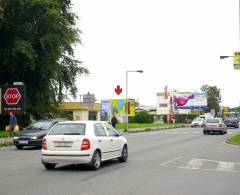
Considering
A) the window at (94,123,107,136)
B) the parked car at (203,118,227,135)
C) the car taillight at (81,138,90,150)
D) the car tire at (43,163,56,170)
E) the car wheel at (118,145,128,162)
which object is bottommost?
the car tire at (43,163,56,170)

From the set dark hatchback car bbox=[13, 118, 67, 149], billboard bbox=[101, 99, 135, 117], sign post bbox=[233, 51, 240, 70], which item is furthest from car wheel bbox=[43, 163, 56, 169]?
billboard bbox=[101, 99, 135, 117]

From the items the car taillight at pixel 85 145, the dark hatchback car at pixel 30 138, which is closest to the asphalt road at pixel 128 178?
the car taillight at pixel 85 145

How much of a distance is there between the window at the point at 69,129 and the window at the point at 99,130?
46 centimetres

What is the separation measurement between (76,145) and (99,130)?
1363mm

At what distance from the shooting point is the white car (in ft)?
50.6

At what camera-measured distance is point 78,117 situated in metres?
86.6

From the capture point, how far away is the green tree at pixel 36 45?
43.5 meters

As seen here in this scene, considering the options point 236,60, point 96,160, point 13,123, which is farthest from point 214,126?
point 96,160

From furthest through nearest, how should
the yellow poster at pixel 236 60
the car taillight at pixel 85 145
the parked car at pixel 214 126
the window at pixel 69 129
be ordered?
the parked car at pixel 214 126
the yellow poster at pixel 236 60
the window at pixel 69 129
the car taillight at pixel 85 145

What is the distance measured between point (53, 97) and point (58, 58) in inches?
194

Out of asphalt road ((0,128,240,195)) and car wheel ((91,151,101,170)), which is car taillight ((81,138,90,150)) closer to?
car wheel ((91,151,101,170))

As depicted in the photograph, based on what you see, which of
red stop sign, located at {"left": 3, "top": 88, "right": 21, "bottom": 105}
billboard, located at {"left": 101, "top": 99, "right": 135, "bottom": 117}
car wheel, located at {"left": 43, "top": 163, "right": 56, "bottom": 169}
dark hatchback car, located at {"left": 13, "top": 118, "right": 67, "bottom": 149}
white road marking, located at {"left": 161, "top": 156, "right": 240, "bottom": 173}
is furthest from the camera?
billboard, located at {"left": 101, "top": 99, "right": 135, "bottom": 117}

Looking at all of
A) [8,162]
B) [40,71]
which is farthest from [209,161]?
[40,71]

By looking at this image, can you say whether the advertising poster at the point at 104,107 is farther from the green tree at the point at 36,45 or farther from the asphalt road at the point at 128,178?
the asphalt road at the point at 128,178
